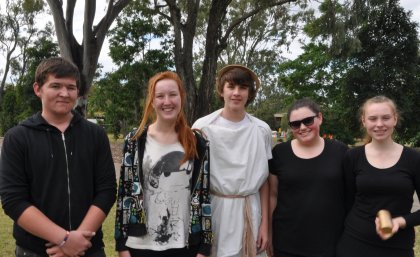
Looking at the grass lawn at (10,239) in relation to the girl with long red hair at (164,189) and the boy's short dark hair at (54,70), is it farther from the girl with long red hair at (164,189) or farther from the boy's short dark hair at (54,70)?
the boy's short dark hair at (54,70)

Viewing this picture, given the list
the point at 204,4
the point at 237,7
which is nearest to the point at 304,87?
the point at 237,7

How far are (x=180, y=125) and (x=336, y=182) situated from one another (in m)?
1.12

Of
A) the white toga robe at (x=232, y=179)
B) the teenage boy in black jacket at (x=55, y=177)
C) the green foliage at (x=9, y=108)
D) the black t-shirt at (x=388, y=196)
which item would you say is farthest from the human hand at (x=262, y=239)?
the green foliage at (x=9, y=108)

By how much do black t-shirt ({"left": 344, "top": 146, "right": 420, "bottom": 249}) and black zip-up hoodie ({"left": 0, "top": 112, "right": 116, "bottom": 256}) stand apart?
163 cm

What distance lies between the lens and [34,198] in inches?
101

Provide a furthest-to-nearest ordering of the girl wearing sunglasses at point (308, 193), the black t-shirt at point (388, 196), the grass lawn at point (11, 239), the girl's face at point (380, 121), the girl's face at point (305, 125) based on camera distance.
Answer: the grass lawn at point (11, 239), the girl's face at point (305, 125), the girl wearing sunglasses at point (308, 193), the girl's face at point (380, 121), the black t-shirt at point (388, 196)

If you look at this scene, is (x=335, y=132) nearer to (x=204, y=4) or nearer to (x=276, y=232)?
(x=204, y=4)

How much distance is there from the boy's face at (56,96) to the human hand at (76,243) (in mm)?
721

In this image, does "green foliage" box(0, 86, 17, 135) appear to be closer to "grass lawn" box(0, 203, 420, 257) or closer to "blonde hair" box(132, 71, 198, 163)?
"grass lawn" box(0, 203, 420, 257)

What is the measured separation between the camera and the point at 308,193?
3.02 meters

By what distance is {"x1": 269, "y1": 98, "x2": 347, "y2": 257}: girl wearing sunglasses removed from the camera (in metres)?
3.00

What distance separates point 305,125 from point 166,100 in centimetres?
101

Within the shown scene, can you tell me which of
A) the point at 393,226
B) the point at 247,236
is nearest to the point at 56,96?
the point at 247,236

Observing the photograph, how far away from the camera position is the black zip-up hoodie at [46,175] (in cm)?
252
